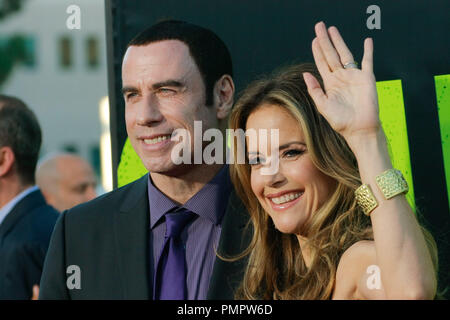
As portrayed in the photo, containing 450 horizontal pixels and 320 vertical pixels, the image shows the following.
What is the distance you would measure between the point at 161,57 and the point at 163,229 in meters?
0.72

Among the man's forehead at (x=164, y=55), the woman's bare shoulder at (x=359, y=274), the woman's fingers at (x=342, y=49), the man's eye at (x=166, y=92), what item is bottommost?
the woman's bare shoulder at (x=359, y=274)

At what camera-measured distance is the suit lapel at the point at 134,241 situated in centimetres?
291

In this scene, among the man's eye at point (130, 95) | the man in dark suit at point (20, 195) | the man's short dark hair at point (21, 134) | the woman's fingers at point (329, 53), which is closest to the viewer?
the woman's fingers at point (329, 53)

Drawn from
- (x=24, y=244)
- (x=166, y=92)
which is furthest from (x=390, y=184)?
(x=24, y=244)

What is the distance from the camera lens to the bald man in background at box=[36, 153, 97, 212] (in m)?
5.40

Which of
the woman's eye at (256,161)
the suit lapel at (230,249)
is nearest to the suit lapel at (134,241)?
the suit lapel at (230,249)

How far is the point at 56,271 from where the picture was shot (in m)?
3.04

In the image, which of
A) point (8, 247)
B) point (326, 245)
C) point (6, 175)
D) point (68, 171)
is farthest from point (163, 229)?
point (68, 171)

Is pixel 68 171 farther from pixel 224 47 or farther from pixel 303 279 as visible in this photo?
pixel 303 279

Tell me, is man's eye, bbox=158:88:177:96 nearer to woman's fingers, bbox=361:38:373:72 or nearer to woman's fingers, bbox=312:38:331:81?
woman's fingers, bbox=312:38:331:81

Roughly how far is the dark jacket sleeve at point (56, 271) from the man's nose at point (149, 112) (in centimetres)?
58

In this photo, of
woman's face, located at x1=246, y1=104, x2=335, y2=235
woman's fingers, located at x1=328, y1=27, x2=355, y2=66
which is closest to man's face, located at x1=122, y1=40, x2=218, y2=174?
woman's face, located at x1=246, y1=104, x2=335, y2=235

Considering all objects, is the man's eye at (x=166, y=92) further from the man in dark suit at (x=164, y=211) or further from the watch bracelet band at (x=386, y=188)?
the watch bracelet band at (x=386, y=188)

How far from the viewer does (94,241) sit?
3.05 metres
